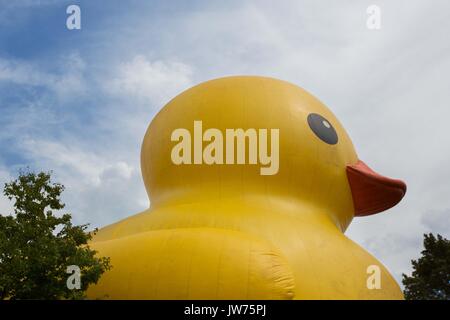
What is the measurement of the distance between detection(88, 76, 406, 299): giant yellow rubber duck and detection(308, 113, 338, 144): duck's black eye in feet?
0.08

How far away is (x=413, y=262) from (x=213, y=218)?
1176cm

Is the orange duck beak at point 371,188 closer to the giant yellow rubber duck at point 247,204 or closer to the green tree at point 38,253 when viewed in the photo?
the giant yellow rubber duck at point 247,204

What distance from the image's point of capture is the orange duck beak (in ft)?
Result: 33.4

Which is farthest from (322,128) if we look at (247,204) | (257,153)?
(247,204)

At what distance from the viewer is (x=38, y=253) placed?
7.64 m

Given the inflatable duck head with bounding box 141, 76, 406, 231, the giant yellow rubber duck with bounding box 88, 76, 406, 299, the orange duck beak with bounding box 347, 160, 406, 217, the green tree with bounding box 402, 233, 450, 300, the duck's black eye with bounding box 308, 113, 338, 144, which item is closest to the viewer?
the giant yellow rubber duck with bounding box 88, 76, 406, 299

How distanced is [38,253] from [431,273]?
1319cm

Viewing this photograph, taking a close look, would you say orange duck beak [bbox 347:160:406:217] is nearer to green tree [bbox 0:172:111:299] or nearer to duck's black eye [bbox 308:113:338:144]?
duck's black eye [bbox 308:113:338:144]

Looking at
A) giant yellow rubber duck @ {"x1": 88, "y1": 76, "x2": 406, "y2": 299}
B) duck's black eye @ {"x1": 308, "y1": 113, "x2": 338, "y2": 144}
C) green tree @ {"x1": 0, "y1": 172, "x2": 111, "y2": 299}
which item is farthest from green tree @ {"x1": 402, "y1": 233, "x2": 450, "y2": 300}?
green tree @ {"x1": 0, "y1": 172, "x2": 111, "y2": 299}

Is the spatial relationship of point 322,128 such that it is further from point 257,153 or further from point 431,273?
point 431,273

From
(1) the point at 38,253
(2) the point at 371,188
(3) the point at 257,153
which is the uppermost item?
(3) the point at 257,153
